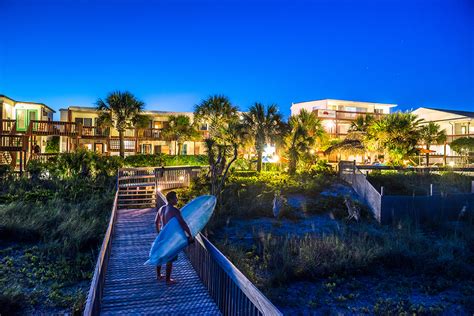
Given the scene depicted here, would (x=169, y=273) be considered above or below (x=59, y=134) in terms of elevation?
below

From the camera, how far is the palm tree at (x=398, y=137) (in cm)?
3055

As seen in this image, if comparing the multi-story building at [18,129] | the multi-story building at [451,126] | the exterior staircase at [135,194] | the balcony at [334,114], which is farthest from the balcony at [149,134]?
the multi-story building at [451,126]

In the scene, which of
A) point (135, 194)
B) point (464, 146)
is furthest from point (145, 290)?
point (464, 146)

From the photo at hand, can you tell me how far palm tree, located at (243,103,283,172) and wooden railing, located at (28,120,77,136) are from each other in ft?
47.7

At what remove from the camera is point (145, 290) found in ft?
25.5

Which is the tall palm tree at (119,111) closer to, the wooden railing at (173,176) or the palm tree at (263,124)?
the palm tree at (263,124)

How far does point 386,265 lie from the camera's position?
40.6 ft

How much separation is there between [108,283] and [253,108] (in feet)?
79.8

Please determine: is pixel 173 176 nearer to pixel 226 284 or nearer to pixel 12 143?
pixel 12 143

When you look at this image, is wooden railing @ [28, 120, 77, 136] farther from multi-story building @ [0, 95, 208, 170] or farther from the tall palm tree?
the tall palm tree

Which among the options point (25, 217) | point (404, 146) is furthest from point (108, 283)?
point (404, 146)

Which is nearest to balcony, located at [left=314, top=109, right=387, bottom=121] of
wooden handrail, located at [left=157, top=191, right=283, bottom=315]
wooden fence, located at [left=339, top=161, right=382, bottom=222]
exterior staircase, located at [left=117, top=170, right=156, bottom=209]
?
wooden fence, located at [left=339, top=161, right=382, bottom=222]

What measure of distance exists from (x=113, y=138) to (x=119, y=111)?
528cm

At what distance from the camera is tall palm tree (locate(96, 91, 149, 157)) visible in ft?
122
